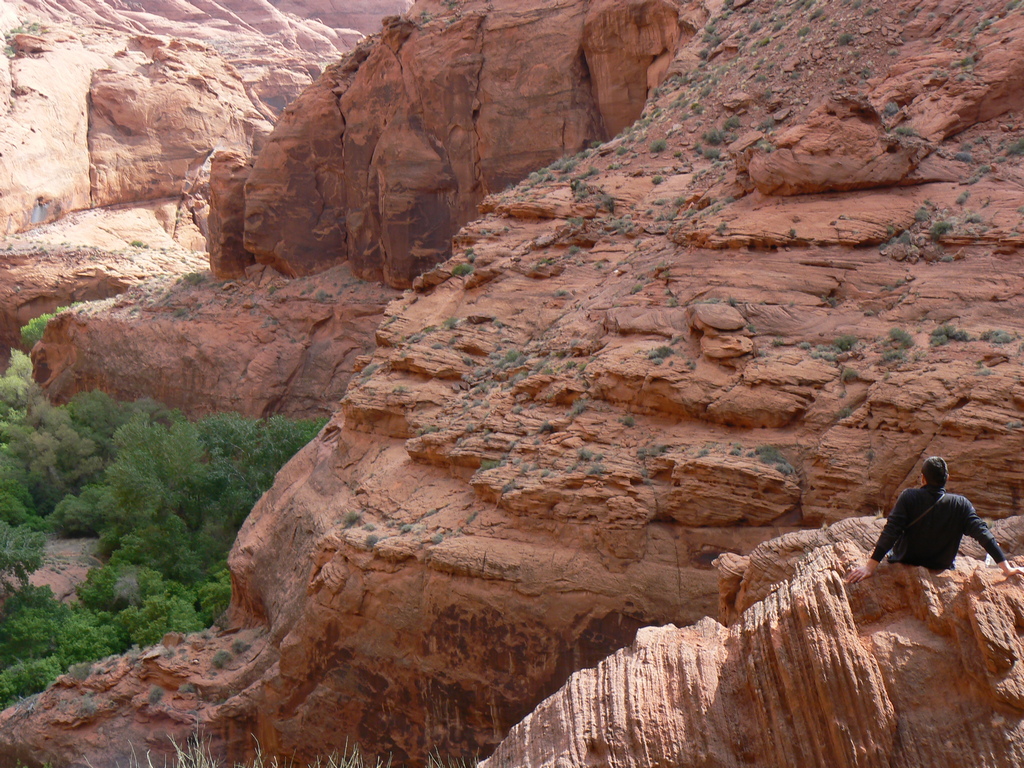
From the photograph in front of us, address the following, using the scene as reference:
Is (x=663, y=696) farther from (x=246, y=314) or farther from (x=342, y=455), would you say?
(x=246, y=314)

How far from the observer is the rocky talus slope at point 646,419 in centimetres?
1226

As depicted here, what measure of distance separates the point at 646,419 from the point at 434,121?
23.9 meters

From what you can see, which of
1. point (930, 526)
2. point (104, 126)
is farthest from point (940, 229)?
point (104, 126)

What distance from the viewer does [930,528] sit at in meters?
6.05

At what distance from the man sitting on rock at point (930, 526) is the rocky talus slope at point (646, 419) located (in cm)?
182

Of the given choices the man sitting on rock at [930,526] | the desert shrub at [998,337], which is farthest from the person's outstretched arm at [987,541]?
the desert shrub at [998,337]

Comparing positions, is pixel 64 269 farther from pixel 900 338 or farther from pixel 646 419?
pixel 900 338

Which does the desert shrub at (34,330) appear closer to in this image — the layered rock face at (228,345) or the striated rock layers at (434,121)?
the layered rock face at (228,345)

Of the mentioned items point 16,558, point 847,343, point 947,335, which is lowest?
point 16,558

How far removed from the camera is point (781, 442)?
41.5 feet

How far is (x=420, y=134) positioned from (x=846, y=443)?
2675 cm

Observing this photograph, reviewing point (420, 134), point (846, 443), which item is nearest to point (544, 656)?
point (846, 443)

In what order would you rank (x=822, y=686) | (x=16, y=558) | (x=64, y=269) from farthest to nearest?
(x=64, y=269) → (x=16, y=558) → (x=822, y=686)

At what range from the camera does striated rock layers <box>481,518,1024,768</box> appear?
5.36 meters
